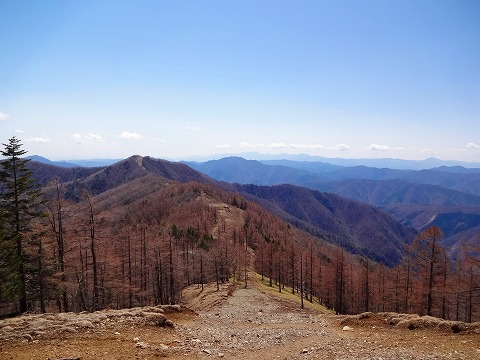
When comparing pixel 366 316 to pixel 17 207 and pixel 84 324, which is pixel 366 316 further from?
pixel 17 207

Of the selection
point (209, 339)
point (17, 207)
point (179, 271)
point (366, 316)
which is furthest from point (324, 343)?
point (179, 271)

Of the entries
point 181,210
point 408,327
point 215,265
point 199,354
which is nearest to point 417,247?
point 408,327

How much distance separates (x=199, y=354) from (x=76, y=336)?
648 cm

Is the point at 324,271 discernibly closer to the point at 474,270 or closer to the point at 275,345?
the point at 474,270

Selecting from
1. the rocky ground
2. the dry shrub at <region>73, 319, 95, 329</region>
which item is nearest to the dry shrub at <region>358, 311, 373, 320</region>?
the rocky ground

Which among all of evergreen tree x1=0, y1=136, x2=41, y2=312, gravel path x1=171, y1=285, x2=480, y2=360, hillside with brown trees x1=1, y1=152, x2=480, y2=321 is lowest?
hillside with brown trees x1=1, y1=152, x2=480, y2=321

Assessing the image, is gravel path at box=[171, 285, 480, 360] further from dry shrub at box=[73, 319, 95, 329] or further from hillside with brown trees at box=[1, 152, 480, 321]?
hillside with brown trees at box=[1, 152, 480, 321]

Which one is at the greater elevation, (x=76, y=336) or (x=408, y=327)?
(x=76, y=336)

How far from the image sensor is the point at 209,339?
60.5 ft

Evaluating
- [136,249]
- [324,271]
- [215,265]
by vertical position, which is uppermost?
[136,249]

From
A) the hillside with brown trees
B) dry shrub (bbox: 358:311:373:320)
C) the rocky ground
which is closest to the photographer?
the rocky ground

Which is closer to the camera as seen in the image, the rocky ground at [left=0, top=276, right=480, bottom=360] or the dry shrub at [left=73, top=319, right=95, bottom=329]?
the rocky ground at [left=0, top=276, right=480, bottom=360]

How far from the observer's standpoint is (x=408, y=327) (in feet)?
66.5

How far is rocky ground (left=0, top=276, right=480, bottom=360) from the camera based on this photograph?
14805 mm
